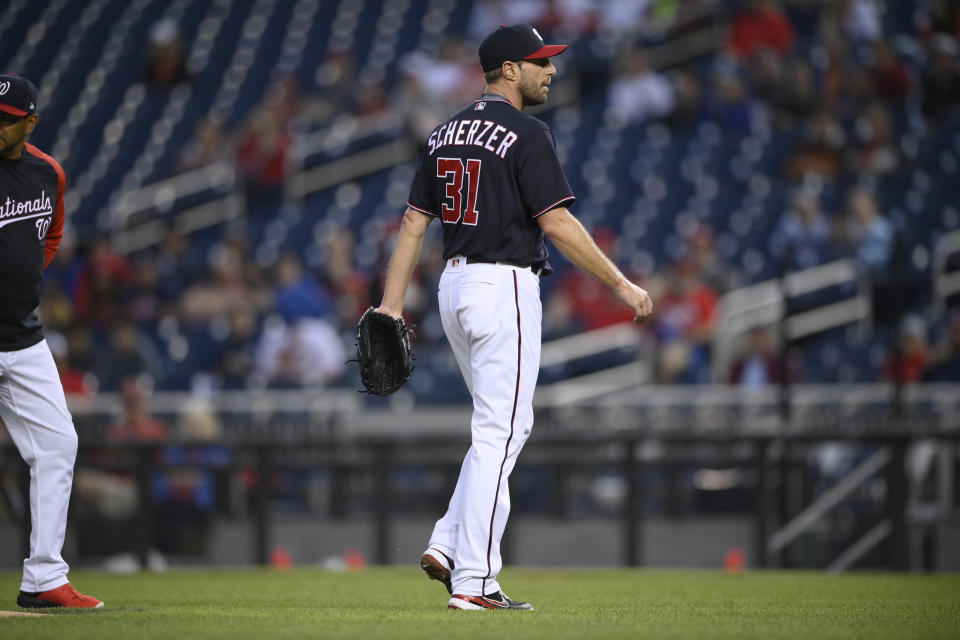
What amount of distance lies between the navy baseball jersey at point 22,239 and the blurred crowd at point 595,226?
520cm

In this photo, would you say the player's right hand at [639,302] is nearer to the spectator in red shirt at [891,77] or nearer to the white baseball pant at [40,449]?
the white baseball pant at [40,449]

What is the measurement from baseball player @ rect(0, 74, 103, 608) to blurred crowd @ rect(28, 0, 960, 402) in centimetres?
522

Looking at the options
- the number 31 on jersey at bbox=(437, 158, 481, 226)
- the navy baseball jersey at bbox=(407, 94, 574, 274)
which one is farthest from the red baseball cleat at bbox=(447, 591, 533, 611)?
the number 31 on jersey at bbox=(437, 158, 481, 226)

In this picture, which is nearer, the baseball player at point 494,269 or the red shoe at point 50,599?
the baseball player at point 494,269

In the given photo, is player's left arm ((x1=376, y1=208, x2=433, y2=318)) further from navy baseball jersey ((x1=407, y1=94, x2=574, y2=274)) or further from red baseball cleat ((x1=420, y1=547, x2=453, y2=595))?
red baseball cleat ((x1=420, y1=547, x2=453, y2=595))

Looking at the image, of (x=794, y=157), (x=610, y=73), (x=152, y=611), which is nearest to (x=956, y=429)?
(x=152, y=611)

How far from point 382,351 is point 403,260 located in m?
0.35

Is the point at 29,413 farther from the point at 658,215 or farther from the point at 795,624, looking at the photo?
the point at 658,215

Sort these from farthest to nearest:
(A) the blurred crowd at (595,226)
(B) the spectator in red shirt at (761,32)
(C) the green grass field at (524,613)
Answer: (B) the spectator in red shirt at (761,32) < (A) the blurred crowd at (595,226) < (C) the green grass field at (524,613)

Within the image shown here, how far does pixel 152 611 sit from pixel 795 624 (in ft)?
6.98

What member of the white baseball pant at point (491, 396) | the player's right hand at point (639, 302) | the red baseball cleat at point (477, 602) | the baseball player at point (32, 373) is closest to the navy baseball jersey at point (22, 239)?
the baseball player at point (32, 373)

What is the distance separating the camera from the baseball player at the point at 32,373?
15.6ft

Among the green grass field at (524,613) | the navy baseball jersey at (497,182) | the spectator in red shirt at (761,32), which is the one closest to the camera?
the green grass field at (524,613)

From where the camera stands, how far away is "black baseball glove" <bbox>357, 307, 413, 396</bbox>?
4906 millimetres
